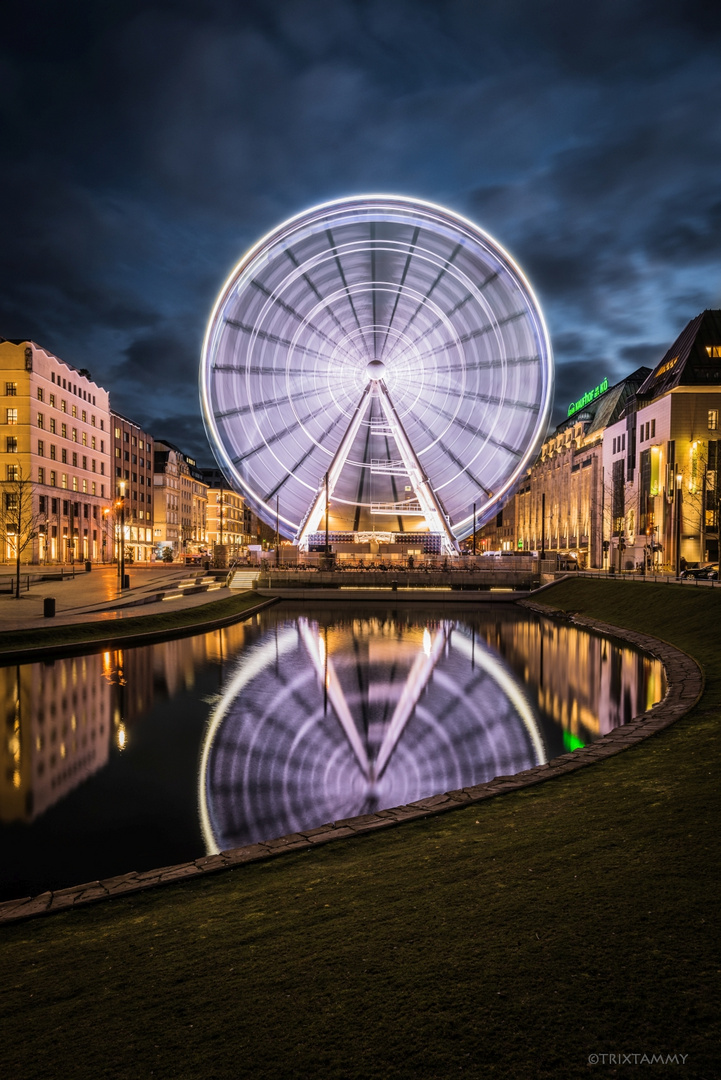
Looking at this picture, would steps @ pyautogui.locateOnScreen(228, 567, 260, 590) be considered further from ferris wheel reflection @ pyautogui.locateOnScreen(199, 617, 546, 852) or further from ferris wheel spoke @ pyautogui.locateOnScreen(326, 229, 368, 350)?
ferris wheel reflection @ pyautogui.locateOnScreen(199, 617, 546, 852)

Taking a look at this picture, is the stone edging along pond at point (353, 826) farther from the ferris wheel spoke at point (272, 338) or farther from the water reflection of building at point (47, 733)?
the ferris wheel spoke at point (272, 338)

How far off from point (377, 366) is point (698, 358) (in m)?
35.2

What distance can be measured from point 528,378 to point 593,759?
118ft

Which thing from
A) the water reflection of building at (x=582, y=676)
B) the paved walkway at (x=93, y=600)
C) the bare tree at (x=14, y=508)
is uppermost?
the bare tree at (x=14, y=508)

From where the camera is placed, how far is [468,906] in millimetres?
4945

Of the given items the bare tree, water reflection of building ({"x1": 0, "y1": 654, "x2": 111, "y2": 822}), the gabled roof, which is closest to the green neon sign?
the gabled roof

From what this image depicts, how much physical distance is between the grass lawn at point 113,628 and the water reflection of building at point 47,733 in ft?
→ 6.78

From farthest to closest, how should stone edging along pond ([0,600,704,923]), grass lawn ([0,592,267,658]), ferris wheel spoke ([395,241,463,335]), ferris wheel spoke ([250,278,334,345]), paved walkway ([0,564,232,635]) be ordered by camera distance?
1. ferris wheel spoke ([395,241,463,335])
2. ferris wheel spoke ([250,278,334,345])
3. paved walkway ([0,564,232,635])
4. grass lawn ([0,592,267,658])
5. stone edging along pond ([0,600,704,923])

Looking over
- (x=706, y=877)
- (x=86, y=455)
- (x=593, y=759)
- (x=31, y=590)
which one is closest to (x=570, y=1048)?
(x=706, y=877)

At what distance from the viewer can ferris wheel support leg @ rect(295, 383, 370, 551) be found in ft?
151

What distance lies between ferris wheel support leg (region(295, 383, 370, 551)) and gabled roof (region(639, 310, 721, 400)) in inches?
1324

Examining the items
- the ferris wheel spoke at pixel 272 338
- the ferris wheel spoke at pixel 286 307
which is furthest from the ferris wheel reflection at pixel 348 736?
the ferris wheel spoke at pixel 286 307

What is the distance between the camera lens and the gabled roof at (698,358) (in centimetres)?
6247

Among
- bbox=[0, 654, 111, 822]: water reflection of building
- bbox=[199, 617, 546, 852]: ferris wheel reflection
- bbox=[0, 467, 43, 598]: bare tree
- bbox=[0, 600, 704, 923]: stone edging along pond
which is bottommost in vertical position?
bbox=[199, 617, 546, 852]: ferris wheel reflection
